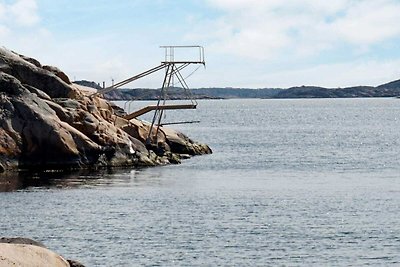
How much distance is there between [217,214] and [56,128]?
21756 mm

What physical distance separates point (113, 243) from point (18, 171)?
26440 millimetres

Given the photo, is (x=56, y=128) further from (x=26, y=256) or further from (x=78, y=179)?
(x=26, y=256)

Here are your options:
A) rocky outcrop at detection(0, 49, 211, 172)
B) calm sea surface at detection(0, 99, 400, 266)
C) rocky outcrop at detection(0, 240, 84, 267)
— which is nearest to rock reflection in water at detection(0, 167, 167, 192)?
calm sea surface at detection(0, 99, 400, 266)

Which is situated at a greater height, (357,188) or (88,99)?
(88,99)

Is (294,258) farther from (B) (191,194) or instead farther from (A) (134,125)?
A: (A) (134,125)

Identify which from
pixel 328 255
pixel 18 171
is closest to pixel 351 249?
pixel 328 255

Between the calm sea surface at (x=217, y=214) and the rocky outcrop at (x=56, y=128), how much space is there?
7.53 feet

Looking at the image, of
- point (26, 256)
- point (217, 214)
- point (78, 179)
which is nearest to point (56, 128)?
point (78, 179)

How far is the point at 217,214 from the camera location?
46.3m

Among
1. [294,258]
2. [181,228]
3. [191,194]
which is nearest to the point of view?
[294,258]

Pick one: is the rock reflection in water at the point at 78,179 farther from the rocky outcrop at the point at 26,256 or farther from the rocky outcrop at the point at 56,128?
the rocky outcrop at the point at 26,256

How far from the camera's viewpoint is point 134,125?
7981cm

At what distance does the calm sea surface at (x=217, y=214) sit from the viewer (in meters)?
36.5

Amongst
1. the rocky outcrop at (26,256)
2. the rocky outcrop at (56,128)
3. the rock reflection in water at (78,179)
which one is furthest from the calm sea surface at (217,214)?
the rocky outcrop at (26,256)
